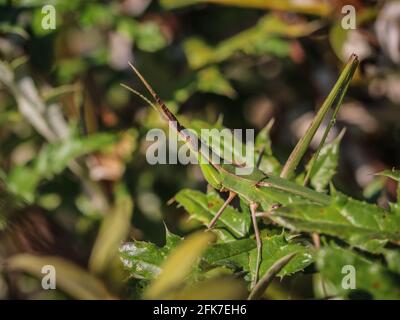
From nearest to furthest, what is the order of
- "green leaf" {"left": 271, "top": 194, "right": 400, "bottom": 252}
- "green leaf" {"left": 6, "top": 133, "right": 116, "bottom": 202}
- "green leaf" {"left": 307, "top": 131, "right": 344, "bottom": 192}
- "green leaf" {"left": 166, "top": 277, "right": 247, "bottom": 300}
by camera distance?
"green leaf" {"left": 166, "top": 277, "right": 247, "bottom": 300} → "green leaf" {"left": 271, "top": 194, "right": 400, "bottom": 252} → "green leaf" {"left": 307, "top": 131, "right": 344, "bottom": 192} → "green leaf" {"left": 6, "top": 133, "right": 116, "bottom": 202}

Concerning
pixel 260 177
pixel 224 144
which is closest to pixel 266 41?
pixel 224 144

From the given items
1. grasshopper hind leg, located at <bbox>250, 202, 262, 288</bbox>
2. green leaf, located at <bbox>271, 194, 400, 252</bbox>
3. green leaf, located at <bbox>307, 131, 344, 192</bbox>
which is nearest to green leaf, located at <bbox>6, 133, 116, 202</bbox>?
green leaf, located at <bbox>307, 131, 344, 192</bbox>

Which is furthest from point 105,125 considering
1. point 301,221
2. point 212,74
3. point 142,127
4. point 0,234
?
point 301,221

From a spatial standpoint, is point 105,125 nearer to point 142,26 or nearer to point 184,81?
point 184,81

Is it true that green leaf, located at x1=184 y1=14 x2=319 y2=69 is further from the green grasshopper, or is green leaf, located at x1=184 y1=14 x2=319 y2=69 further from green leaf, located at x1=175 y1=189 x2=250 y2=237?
the green grasshopper

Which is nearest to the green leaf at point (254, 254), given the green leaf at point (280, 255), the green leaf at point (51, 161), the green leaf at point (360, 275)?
the green leaf at point (280, 255)
